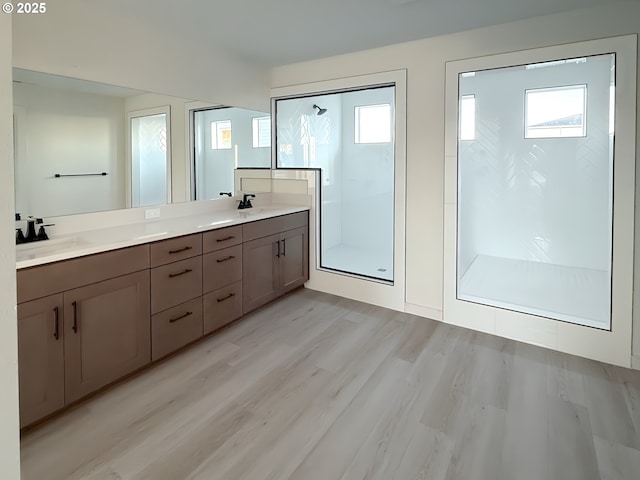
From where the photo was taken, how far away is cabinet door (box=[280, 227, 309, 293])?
3744mm

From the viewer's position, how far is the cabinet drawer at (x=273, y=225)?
3262mm

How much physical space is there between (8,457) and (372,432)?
1.61m

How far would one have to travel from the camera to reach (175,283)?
8.54ft

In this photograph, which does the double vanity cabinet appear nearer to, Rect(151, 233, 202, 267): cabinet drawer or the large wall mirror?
A: Rect(151, 233, 202, 267): cabinet drawer

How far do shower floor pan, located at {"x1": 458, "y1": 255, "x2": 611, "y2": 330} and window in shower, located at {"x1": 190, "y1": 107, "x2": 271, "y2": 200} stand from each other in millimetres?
2348

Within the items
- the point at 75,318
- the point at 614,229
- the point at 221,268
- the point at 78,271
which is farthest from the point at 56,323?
the point at 614,229

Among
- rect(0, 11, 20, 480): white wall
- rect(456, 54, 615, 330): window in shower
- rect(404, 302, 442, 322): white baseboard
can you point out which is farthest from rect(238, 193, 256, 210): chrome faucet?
rect(0, 11, 20, 480): white wall

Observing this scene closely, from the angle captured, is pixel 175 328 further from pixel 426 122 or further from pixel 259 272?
pixel 426 122

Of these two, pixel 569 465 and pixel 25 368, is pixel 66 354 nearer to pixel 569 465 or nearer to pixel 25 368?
pixel 25 368

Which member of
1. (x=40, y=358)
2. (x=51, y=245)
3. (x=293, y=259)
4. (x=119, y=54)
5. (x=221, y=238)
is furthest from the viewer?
(x=293, y=259)

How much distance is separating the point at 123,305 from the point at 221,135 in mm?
1984

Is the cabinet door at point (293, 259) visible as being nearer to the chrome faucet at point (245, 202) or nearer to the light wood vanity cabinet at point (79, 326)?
the chrome faucet at point (245, 202)

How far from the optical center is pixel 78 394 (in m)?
2.08

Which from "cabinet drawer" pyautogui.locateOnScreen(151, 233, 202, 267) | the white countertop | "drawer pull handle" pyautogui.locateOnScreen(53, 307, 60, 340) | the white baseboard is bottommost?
the white baseboard
